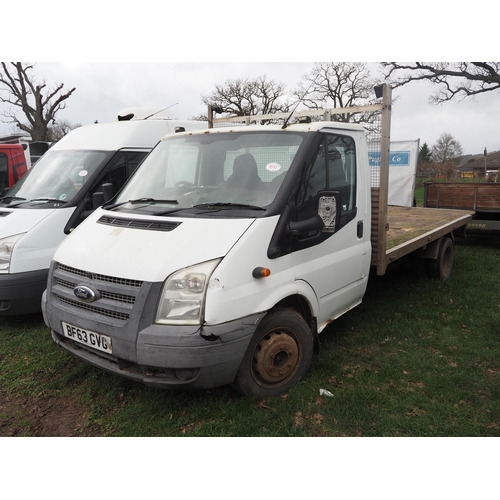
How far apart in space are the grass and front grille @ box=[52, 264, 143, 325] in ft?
2.85

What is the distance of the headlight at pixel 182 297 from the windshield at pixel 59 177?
122 inches

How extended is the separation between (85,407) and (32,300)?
1940mm

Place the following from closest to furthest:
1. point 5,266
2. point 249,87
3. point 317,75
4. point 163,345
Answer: point 163,345, point 5,266, point 317,75, point 249,87

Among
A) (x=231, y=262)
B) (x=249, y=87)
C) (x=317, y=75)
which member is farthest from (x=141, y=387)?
(x=249, y=87)

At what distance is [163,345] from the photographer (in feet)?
9.51

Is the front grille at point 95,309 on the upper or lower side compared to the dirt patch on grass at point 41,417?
upper

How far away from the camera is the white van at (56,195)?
4820mm

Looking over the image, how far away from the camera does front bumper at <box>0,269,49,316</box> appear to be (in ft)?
15.6

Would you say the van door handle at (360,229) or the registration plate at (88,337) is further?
the van door handle at (360,229)

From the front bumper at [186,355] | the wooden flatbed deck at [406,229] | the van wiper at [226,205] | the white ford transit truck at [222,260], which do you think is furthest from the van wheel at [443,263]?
the front bumper at [186,355]

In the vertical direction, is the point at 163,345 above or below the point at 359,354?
above

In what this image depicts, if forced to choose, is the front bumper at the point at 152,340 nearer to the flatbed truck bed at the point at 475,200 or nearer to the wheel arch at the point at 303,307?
the wheel arch at the point at 303,307

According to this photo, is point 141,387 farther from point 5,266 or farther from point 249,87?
point 249,87

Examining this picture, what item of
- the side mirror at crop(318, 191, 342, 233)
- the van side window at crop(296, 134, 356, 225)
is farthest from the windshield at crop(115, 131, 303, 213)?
Answer: the side mirror at crop(318, 191, 342, 233)
